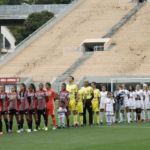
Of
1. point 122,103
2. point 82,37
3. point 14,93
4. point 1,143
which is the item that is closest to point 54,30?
point 82,37

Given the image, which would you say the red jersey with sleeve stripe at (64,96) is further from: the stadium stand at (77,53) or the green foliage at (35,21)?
the green foliage at (35,21)

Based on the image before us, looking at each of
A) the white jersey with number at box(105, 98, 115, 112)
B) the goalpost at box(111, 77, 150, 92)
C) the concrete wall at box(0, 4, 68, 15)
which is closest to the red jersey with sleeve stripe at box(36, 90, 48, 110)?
the white jersey with number at box(105, 98, 115, 112)

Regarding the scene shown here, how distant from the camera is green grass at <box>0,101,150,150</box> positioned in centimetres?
1520

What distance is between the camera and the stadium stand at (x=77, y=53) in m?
53.1

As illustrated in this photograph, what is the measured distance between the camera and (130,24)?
6219 centimetres

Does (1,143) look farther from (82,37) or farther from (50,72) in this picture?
(82,37)

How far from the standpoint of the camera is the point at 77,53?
5675 cm

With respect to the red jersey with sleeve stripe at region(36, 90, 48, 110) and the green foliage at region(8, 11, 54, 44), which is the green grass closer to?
the red jersey with sleeve stripe at region(36, 90, 48, 110)

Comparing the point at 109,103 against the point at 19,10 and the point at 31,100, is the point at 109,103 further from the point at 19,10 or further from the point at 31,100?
the point at 19,10

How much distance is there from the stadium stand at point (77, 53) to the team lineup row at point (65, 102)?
82.7 feet

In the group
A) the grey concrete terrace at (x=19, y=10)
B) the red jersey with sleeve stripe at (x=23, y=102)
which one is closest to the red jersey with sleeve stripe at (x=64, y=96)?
the red jersey with sleeve stripe at (x=23, y=102)

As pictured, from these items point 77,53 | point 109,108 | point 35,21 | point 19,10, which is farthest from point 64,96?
point 19,10

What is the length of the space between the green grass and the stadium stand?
30.7 meters

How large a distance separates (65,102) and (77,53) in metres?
35.6
